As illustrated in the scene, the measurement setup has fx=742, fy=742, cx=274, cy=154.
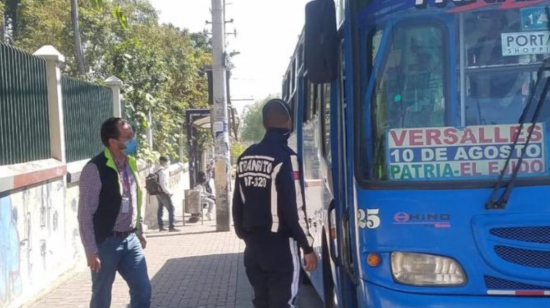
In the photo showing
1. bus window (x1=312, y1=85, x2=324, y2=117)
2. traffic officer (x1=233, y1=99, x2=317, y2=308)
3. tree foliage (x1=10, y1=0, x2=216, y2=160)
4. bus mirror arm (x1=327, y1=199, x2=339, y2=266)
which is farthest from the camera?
tree foliage (x1=10, y1=0, x2=216, y2=160)

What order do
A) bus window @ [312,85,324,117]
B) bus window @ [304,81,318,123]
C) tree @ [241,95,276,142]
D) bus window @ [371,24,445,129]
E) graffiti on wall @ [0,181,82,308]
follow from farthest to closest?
tree @ [241,95,276,142], graffiti on wall @ [0,181,82,308], bus window @ [304,81,318,123], bus window @ [312,85,324,117], bus window @ [371,24,445,129]

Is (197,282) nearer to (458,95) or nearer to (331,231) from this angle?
(331,231)

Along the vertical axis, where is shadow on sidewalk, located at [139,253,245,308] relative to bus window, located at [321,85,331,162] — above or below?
below

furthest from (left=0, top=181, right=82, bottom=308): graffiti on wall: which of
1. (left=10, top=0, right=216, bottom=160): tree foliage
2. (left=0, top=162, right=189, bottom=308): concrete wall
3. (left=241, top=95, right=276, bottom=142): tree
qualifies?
(left=241, top=95, right=276, bottom=142): tree

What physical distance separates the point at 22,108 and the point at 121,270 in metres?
3.43

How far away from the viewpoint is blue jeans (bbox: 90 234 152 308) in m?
5.59

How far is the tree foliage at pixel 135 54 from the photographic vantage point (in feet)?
63.2

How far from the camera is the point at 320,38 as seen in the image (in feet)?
15.1

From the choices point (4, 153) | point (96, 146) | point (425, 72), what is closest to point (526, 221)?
point (425, 72)

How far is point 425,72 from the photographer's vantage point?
442 cm

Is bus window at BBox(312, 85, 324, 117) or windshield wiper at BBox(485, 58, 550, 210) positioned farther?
bus window at BBox(312, 85, 324, 117)

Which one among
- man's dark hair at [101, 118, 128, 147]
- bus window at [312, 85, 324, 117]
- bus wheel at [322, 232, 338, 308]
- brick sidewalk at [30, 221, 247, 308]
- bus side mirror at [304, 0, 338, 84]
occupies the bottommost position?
brick sidewalk at [30, 221, 247, 308]

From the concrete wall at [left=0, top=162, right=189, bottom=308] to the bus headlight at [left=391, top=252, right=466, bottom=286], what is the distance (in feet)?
13.9

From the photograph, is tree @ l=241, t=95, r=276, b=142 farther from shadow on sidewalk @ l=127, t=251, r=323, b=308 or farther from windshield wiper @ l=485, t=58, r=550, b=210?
windshield wiper @ l=485, t=58, r=550, b=210
